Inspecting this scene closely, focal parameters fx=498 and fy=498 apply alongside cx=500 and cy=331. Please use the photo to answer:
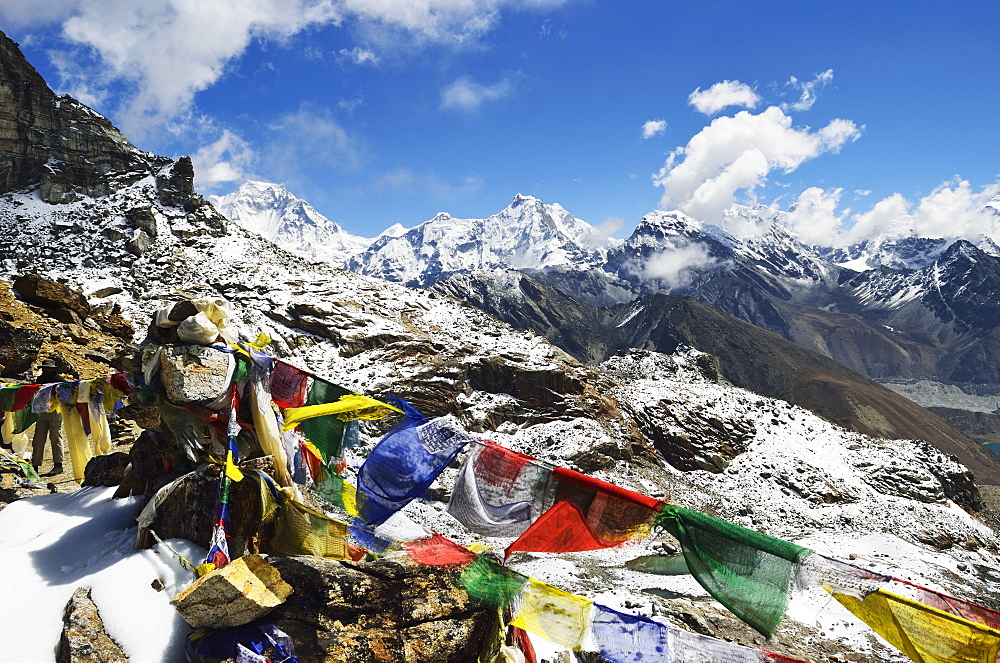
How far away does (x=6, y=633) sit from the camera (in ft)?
10.8

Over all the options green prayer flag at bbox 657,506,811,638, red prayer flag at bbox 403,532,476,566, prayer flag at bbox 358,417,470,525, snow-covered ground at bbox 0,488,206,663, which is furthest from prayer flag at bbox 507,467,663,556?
snow-covered ground at bbox 0,488,206,663

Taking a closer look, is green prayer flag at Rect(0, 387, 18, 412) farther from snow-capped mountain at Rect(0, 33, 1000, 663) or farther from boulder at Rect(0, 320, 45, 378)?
snow-capped mountain at Rect(0, 33, 1000, 663)

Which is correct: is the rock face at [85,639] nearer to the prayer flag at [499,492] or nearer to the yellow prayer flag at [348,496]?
the yellow prayer flag at [348,496]

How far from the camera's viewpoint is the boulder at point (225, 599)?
3.35m

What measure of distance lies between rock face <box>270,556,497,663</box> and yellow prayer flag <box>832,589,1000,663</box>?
104 inches

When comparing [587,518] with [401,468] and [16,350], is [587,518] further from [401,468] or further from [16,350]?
[16,350]

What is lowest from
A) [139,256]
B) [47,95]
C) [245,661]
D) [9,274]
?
[245,661]

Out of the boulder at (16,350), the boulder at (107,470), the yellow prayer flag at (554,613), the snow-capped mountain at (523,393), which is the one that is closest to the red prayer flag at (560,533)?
the yellow prayer flag at (554,613)

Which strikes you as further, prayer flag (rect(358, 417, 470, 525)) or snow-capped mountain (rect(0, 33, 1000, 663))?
snow-capped mountain (rect(0, 33, 1000, 663))

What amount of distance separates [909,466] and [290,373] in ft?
130

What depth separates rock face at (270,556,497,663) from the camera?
12.0ft

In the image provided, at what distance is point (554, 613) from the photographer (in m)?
3.82

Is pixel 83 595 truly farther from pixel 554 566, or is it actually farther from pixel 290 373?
pixel 554 566

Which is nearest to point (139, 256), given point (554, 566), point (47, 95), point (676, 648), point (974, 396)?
point (47, 95)
